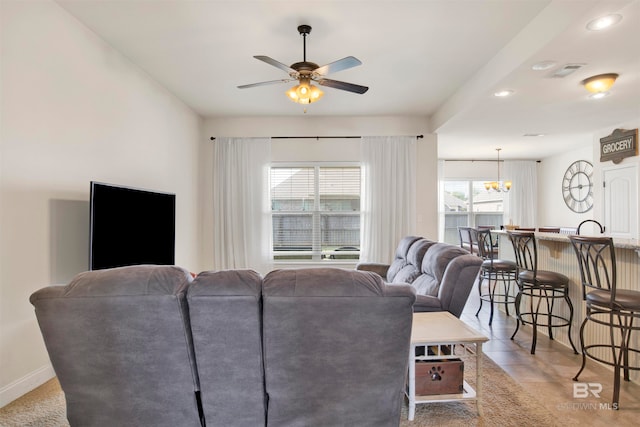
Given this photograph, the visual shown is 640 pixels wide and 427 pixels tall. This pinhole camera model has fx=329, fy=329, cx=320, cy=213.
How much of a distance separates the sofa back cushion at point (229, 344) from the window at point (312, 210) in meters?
3.88

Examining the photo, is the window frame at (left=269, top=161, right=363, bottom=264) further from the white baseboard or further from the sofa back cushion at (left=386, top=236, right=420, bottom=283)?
the white baseboard

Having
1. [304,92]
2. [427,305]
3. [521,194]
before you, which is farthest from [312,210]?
[521,194]

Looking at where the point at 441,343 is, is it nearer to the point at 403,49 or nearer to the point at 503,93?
the point at 403,49

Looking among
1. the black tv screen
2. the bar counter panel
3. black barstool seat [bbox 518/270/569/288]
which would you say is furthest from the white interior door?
the black tv screen

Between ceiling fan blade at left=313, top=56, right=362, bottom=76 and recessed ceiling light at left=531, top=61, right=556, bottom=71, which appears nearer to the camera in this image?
ceiling fan blade at left=313, top=56, right=362, bottom=76

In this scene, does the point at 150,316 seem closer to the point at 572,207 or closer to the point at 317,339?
the point at 317,339

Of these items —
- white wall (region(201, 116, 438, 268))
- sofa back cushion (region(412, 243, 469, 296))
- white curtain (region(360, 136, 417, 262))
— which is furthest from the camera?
white wall (region(201, 116, 438, 268))

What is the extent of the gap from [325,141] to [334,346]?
4.20 metres

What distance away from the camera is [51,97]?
7.92 ft

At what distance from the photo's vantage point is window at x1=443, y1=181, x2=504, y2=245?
7.85 meters

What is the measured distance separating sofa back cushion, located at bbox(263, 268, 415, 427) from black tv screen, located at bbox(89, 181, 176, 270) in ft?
5.99

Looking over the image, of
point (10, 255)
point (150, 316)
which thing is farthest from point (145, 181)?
point (150, 316)

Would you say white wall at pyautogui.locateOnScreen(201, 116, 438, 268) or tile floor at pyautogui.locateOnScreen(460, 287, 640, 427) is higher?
white wall at pyautogui.locateOnScreen(201, 116, 438, 268)

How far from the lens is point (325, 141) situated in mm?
5258
